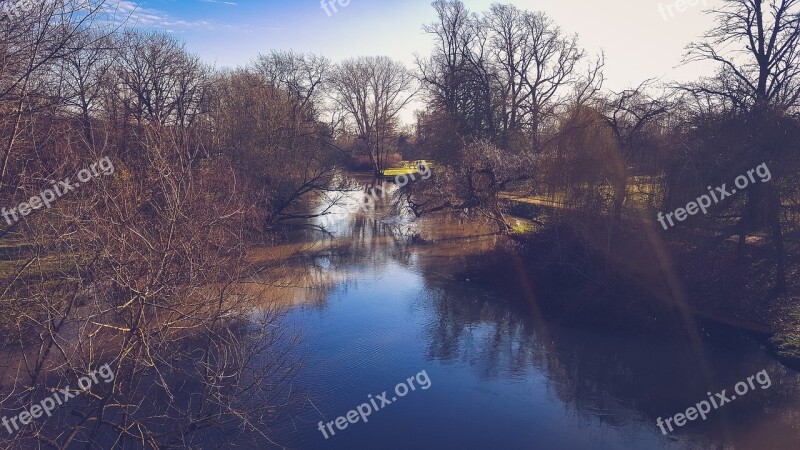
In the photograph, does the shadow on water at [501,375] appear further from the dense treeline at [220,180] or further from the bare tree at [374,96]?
the bare tree at [374,96]

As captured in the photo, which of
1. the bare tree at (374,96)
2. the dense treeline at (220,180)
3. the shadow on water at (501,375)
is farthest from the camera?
the bare tree at (374,96)

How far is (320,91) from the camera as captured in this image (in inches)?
1475

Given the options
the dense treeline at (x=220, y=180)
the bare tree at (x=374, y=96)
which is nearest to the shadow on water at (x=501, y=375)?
the dense treeline at (x=220, y=180)

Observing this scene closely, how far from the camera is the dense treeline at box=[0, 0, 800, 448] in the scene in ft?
19.1

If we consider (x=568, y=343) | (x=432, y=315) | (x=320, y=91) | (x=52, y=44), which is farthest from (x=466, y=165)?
(x=320, y=91)

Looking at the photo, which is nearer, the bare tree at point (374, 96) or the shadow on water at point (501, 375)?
the shadow on water at point (501, 375)

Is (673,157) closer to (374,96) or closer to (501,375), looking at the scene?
(501,375)

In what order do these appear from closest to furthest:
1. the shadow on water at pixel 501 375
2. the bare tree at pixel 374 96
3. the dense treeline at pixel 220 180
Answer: the dense treeline at pixel 220 180 < the shadow on water at pixel 501 375 < the bare tree at pixel 374 96

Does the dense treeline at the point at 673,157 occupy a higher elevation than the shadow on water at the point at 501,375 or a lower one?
higher

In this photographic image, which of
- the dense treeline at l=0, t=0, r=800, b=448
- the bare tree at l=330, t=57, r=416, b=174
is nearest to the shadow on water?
the dense treeline at l=0, t=0, r=800, b=448

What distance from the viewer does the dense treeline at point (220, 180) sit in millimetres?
5824

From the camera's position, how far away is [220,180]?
54.0 ft

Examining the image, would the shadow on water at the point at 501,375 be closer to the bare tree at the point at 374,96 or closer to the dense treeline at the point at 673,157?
the dense treeline at the point at 673,157

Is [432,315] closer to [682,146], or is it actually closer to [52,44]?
[682,146]
